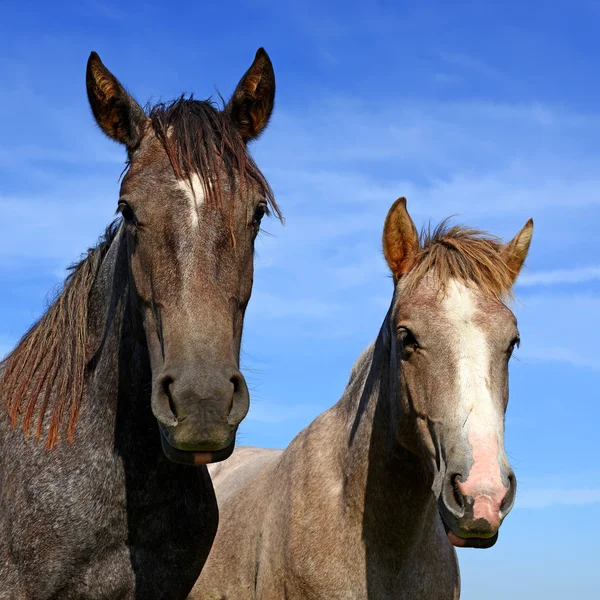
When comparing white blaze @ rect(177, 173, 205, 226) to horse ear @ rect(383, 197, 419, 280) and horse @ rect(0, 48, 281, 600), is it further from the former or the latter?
horse ear @ rect(383, 197, 419, 280)

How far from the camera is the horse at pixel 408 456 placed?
16.3 ft

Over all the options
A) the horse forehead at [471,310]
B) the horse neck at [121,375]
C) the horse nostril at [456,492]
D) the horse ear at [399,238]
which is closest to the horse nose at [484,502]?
the horse nostril at [456,492]

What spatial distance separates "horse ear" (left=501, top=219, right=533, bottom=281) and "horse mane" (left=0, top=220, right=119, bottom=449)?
283 cm

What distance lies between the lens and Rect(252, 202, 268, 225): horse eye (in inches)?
185

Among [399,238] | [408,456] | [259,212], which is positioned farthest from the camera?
[399,238]

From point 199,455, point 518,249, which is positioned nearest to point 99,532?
point 199,455

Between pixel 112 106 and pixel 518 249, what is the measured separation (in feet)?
10.4

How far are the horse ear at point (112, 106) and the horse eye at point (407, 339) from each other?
2.08 metres

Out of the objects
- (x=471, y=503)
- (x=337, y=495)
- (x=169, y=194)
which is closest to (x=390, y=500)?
(x=337, y=495)

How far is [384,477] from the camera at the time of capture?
5977 mm

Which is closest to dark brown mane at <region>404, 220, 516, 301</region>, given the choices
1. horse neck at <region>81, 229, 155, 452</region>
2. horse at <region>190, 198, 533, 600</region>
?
horse at <region>190, 198, 533, 600</region>

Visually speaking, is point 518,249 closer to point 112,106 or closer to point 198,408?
point 112,106

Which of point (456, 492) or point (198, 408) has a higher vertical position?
point (198, 408)

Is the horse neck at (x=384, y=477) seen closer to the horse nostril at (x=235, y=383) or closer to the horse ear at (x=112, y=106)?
the horse nostril at (x=235, y=383)
